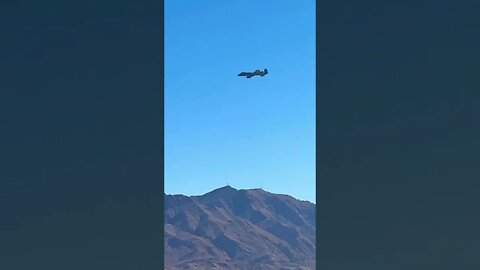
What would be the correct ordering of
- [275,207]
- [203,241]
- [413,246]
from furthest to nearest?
[275,207]
[203,241]
[413,246]

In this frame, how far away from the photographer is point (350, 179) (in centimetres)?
365

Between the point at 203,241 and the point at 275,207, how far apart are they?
25594 mm

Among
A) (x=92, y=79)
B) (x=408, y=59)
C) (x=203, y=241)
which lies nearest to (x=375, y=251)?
(x=408, y=59)

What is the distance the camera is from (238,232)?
334ft

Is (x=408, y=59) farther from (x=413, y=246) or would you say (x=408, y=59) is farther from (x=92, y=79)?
(x=92, y=79)

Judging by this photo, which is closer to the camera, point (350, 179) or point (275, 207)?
point (350, 179)

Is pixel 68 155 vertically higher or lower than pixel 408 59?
lower

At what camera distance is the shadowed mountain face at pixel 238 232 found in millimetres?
85500

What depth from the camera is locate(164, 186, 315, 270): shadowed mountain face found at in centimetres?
8550

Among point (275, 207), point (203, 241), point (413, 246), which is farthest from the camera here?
point (275, 207)

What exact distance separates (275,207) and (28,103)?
4538 inches

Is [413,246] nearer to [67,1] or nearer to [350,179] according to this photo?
[350,179]

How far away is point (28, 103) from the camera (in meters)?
3.58

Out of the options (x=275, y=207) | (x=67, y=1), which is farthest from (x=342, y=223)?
(x=275, y=207)
